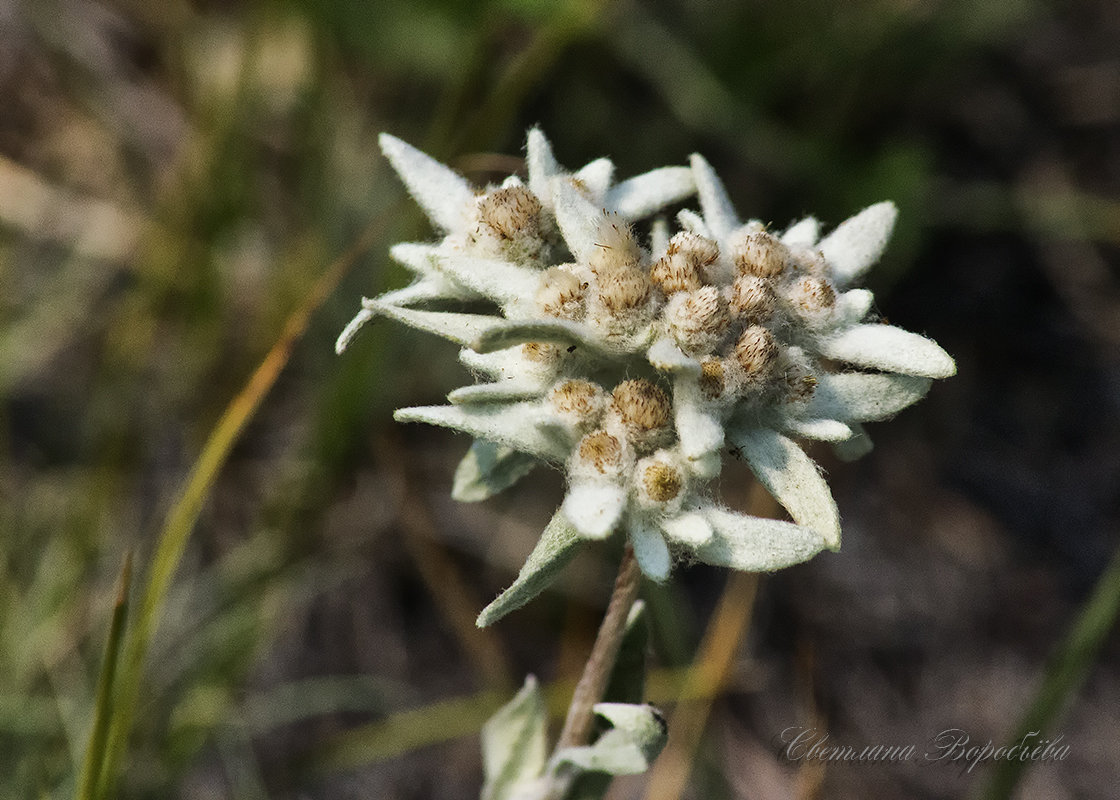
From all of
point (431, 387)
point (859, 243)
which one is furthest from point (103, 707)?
point (431, 387)

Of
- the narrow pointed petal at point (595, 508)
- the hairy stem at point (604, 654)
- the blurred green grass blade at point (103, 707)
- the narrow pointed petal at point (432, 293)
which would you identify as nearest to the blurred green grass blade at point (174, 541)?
the blurred green grass blade at point (103, 707)

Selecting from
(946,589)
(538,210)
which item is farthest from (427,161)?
(946,589)

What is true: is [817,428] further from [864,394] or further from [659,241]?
[659,241]

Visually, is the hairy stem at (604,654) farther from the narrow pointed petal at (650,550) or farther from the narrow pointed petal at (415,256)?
the narrow pointed petal at (415,256)

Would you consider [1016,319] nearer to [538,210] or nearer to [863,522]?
[863,522]

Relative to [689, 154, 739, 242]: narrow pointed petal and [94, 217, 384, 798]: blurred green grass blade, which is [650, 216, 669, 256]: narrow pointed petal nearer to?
[689, 154, 739, 242]: narrow pointed petal
